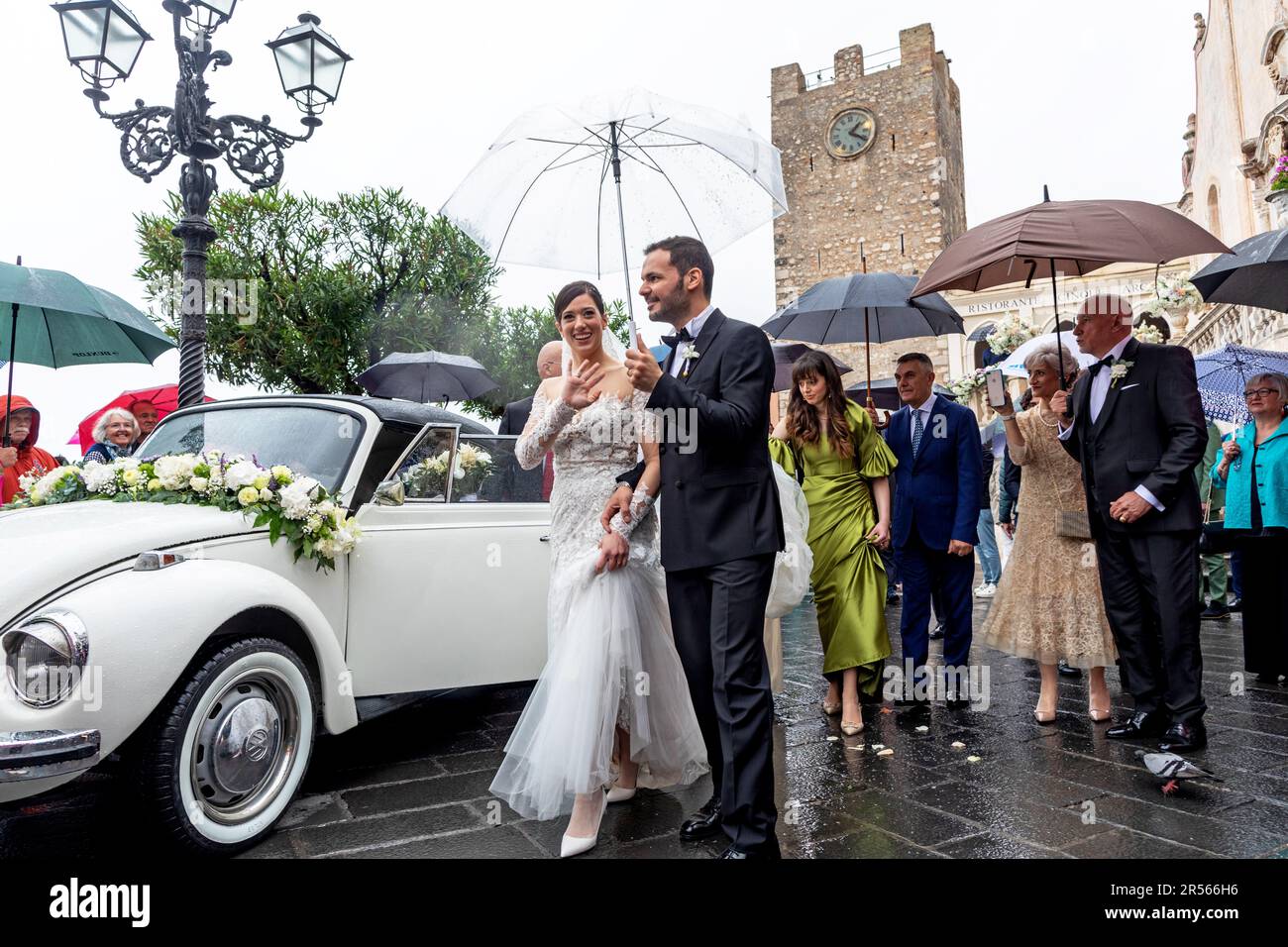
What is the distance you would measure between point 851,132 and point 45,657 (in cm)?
4077

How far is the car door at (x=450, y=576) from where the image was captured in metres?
3.94

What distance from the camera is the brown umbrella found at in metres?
4.06

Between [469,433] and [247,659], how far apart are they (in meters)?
1.92

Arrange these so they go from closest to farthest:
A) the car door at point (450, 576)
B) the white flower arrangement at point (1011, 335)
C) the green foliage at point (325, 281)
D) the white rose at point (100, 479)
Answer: the white rose at point (100, 479), the car door at point (450, 576), the white flower arrangement at point (1011, 335), the green foliage at point (325, 281)

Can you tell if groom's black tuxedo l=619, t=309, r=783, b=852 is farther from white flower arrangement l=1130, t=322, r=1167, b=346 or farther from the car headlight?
white flower arrangement l=1130, t=322, r=1167, b=346

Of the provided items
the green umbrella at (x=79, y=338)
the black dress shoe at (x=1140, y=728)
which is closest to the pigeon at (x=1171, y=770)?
the black dress shoe at (x=1140, y=728)

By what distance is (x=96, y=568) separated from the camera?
3.00 metres

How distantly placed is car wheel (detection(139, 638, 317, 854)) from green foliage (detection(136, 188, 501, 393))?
19.9 metres

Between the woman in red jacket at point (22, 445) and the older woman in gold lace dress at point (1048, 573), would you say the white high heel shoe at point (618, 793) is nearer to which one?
the older woman in gold lace dress at point (1048, 573)

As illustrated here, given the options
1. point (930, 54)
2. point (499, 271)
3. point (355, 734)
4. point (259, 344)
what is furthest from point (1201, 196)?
point (355, 734)

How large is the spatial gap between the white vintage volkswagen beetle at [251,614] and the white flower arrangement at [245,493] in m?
0.08

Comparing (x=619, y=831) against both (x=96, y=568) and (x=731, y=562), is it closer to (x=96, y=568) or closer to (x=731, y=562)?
(x=731, y=562)

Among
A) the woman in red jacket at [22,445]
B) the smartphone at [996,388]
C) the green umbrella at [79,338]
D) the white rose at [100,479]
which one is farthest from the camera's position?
the green umbrella at [79,338]

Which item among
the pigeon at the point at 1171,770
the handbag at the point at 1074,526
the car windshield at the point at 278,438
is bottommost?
the pigeon at the point at 1171,770
